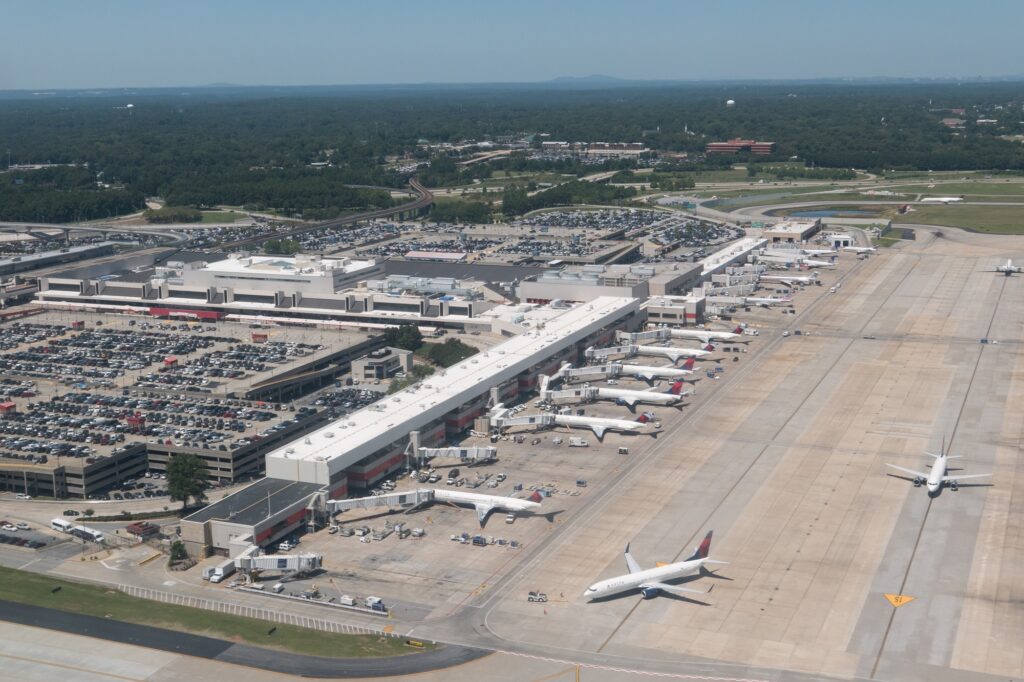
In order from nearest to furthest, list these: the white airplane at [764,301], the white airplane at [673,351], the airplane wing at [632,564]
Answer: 1. the airplane wing at [632,564]
2. the white airplane at [673,351]
3. the white airplane at [764,301]

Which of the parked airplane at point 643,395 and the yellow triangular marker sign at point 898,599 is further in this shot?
the parked airplane at point 643,395

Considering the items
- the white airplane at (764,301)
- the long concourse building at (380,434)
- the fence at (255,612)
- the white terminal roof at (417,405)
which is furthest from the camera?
the white airplane at (764,301)

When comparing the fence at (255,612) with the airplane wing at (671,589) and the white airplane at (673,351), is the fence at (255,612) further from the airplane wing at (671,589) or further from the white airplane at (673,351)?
the white airplane at (673,351)

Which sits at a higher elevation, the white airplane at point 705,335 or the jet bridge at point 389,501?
the white airplane at point 705,335

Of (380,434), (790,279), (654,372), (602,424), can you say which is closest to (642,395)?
(654,372)

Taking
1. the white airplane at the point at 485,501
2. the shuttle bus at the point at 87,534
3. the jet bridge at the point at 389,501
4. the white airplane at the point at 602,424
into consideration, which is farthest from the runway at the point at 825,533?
the shuttle bus at the point at 87,534

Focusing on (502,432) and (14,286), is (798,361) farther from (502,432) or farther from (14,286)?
(14,286)

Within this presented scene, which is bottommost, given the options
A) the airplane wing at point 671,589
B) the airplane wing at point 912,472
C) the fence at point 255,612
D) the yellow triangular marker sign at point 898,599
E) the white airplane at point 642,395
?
the fence at point 255,612

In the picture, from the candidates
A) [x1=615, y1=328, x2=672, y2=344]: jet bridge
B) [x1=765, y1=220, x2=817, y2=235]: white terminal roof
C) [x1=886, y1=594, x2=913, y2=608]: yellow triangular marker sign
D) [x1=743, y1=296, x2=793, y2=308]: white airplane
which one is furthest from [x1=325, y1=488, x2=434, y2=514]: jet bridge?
[x1=765, y1=220, x2=817, y2=235]: white terminal roof
